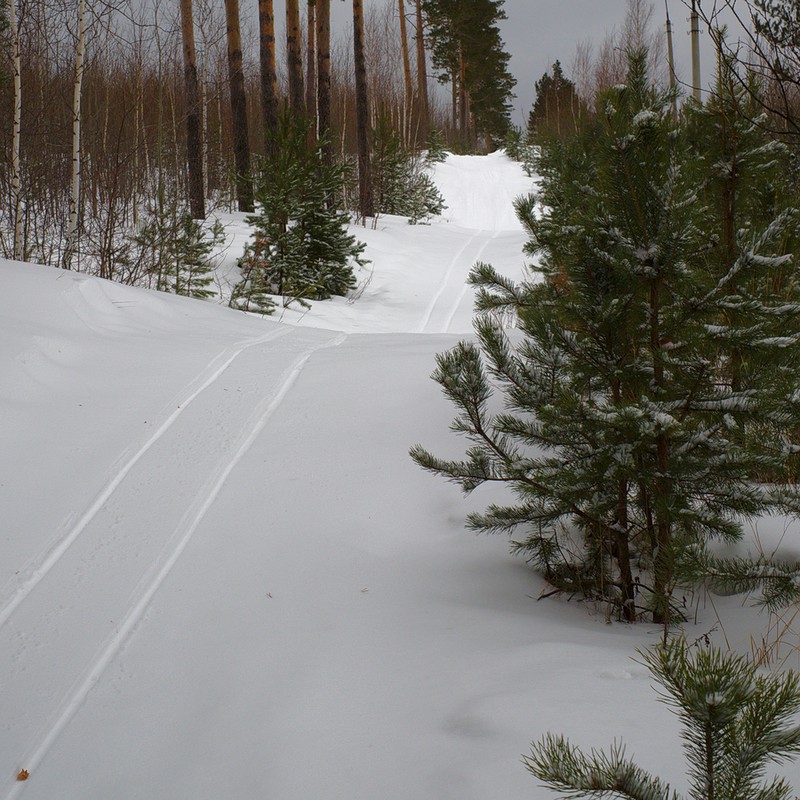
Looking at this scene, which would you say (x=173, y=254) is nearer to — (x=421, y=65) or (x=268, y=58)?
(x=268, y=58)

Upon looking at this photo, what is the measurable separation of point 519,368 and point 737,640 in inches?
60.0

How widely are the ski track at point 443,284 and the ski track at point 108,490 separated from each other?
5915 mm

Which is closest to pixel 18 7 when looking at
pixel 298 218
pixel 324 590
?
pixel 298 218

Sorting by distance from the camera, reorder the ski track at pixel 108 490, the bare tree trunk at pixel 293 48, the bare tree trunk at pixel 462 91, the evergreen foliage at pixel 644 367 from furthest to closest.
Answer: the bare tree trunk at pixel 462 91
the bare tree trunk at pixel 293 48
the ski track at pixel 108 490
the evergreen foliage at pixel 644 367

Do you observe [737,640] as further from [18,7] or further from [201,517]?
[18,7]

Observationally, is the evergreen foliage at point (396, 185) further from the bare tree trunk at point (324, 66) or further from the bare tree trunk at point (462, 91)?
the bare tree trunk at point (462, 91)

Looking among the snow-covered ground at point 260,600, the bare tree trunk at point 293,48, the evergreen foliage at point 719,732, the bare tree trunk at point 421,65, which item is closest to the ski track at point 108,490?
the snow-covered ground at point 260,600

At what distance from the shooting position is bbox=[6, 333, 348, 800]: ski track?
287cm

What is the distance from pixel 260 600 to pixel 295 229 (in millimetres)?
10378

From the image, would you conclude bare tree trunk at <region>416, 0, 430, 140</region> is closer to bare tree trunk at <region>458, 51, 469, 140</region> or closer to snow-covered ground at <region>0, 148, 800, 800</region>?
bare tree trunk at <region>458, 51, 469, 140</region>

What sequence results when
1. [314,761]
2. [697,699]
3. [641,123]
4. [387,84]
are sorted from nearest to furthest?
[697,699]
[314,761]
[641,123]
[387,84]

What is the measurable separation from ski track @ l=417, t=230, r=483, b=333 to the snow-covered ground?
582cm

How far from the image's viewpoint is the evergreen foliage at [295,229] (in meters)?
12.6

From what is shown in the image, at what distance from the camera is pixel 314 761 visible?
2.53 meters
